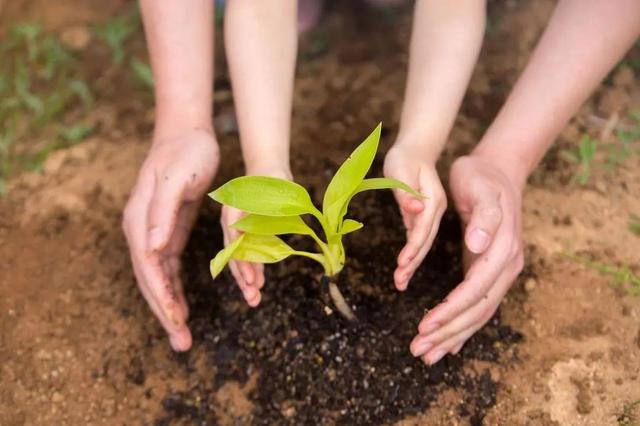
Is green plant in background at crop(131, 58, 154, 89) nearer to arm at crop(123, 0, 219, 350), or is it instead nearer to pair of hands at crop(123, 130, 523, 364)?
arm at crop(123, 0, 219, 350)

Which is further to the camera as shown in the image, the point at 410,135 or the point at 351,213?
the point at 351,213

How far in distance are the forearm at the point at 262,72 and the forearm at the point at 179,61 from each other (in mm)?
86

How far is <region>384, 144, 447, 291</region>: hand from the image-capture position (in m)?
1.15

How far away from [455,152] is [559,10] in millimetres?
363

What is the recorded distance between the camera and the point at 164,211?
49.6 inches

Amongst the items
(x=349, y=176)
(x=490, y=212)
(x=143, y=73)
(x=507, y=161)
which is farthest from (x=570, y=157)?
(x=143, y=73)

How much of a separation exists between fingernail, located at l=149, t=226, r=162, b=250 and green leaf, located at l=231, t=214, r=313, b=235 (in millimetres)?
206

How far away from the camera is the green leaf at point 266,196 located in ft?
3.37

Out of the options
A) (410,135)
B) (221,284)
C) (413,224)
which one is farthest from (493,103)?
(221,284)

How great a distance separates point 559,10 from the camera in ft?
4.63

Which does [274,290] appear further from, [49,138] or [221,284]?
[49,138]

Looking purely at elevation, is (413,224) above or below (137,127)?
above

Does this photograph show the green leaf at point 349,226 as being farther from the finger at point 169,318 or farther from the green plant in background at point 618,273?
the green plant in background at point 618,273

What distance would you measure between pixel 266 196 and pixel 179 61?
54cm
